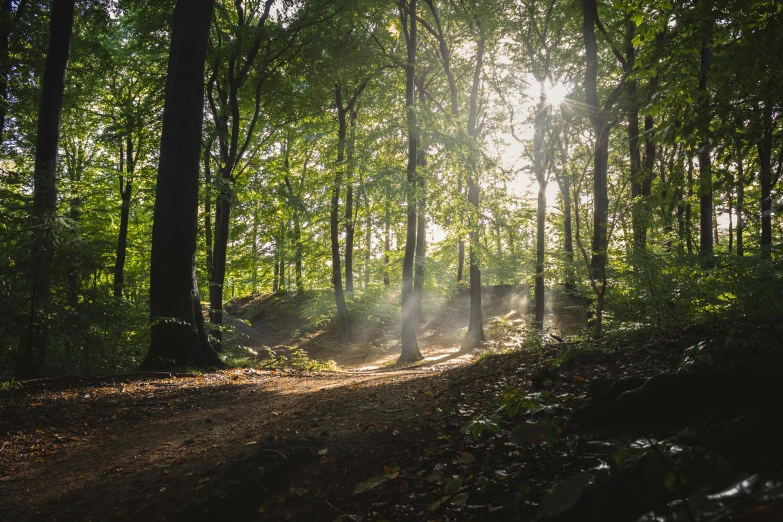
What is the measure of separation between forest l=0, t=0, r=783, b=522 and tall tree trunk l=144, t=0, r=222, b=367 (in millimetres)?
39

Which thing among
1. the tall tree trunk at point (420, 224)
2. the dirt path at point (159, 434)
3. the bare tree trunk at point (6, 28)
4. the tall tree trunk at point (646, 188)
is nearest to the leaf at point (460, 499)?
the dirt path at point (159, 434)

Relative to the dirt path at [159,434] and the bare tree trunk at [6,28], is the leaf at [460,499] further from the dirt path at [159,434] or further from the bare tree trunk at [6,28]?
the bare tree trunk at [6,28]

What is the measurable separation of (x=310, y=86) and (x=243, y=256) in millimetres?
11264

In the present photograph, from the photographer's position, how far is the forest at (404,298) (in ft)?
7.83

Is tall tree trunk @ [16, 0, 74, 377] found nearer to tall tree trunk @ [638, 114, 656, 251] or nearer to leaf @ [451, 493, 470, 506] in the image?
leaf @ [451, 493, 470, 506]

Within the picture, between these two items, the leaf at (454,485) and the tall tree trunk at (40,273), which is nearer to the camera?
the leaf at (454,485)

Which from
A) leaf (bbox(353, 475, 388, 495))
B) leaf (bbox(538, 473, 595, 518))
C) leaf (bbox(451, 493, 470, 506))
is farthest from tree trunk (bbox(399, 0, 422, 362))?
leaf (bbox(538, 473, 595, 518))

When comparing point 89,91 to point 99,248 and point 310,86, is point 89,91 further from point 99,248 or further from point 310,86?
point 99,248

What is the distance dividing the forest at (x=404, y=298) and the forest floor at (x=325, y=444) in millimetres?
26

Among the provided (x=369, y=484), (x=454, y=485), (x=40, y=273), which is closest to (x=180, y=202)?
(x=40, y=273)

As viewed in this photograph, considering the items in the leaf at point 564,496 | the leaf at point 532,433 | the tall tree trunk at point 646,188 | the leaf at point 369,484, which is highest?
the tall tree trunk at point 646,188

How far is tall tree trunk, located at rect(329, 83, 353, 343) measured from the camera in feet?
52.0

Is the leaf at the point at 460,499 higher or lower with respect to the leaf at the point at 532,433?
lower

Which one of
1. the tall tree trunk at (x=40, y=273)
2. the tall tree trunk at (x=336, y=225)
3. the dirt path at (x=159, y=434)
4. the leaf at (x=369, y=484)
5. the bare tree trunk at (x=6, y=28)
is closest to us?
the leaf at (x=369, y=484)
